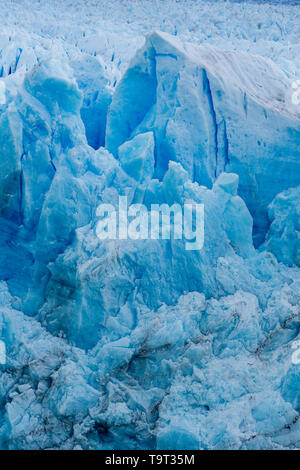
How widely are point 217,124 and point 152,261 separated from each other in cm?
108

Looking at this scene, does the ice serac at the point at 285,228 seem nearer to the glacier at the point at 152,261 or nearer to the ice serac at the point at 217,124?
the glacier at the point at 152,261

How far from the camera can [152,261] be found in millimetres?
2951

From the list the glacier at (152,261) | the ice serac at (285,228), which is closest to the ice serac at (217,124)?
the glacier at (152,261)

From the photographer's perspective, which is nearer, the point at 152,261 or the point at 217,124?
the point at 152,261

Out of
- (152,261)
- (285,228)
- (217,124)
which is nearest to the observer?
(152,261)

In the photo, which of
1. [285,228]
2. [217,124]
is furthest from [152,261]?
[217,124]

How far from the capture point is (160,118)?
11.1 ft

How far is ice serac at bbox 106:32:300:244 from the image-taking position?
A: 3.32m

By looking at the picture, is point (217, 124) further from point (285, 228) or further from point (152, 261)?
point (152, 261)

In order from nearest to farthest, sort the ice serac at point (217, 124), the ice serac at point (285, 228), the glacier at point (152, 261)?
the glacier at point (152, 261), the ice serac at point (285, 228), the ice serac at point (217, 124)

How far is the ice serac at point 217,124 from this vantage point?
3.32 meters

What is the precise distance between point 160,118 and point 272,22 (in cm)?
183

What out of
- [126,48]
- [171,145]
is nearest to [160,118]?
[171,145]
